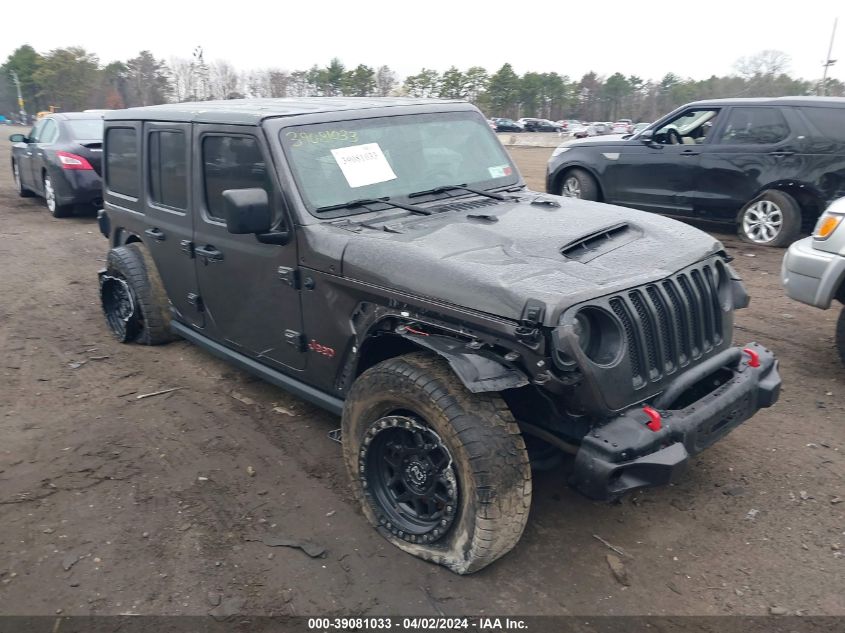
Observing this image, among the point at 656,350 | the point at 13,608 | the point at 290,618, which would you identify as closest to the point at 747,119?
the point at 656,350

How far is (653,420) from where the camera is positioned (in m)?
2.81

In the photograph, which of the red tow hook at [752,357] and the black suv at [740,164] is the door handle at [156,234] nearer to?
the red tow hook at [752,357]

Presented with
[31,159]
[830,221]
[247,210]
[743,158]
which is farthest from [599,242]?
[31,159]

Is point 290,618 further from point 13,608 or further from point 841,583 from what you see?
point 841,583

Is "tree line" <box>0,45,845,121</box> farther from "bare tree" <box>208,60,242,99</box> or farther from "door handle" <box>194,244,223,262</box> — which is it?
"door handle" <box>194,244,223,262</box>

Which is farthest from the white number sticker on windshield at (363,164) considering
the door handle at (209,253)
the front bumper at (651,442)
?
the front bumper at (651,442)

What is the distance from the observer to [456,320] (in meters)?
2.94

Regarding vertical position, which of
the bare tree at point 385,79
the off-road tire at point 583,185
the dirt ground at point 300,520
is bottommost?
the dirt ground at point 300,520

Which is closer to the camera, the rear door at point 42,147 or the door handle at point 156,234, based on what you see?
the door handle at point 156,234

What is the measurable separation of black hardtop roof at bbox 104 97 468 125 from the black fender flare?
1876 millimetres

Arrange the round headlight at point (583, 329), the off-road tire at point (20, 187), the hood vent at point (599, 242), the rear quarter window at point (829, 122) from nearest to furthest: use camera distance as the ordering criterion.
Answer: the round headlight at point (583, 329) → the hood vent at point (599, 242) → the rear quarter window at point (829, 122) → the off-road tire at point (20, 187)

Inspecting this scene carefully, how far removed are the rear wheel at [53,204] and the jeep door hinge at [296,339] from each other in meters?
8.97

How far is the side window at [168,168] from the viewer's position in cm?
459

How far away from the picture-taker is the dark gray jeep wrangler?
2.79m
